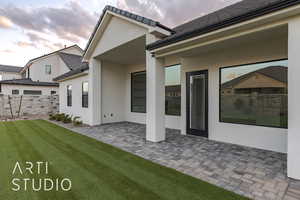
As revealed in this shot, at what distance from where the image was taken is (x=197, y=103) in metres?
5.85

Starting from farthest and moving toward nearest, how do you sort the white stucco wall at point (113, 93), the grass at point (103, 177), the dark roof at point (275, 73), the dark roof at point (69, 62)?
the dark roof at point (69, 62), the white stucco wall at point (113, 93), the dark roof at point (275, 73), the grass at point (103, 177)

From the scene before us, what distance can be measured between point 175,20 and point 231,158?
8.97 metres

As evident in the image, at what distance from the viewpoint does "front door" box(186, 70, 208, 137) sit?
558 cm

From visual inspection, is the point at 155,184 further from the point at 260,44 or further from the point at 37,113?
the point at 37,113

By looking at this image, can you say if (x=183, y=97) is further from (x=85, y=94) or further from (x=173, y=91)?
(x=85, y=94)

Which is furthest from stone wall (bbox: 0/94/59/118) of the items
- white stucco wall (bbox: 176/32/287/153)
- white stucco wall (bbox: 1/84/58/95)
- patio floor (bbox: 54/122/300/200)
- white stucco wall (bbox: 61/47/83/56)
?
white stucco wall (bbox: 176/32/287/153)

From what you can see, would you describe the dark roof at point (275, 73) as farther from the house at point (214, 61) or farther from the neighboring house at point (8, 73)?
the neighboring house at point (8, 73)

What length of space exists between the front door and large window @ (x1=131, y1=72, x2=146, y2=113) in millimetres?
3280

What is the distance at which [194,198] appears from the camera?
7.09 ft

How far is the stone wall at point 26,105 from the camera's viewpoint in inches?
498

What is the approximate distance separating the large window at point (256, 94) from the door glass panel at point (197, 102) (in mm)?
664

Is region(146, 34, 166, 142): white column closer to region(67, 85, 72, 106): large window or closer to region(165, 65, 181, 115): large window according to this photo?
region(165, 65, 181, 115): large window

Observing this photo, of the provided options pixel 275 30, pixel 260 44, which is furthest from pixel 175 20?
pixel 275 30

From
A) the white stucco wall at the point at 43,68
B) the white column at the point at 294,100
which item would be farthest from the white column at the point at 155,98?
the white stucco wall at the point at 43,68
